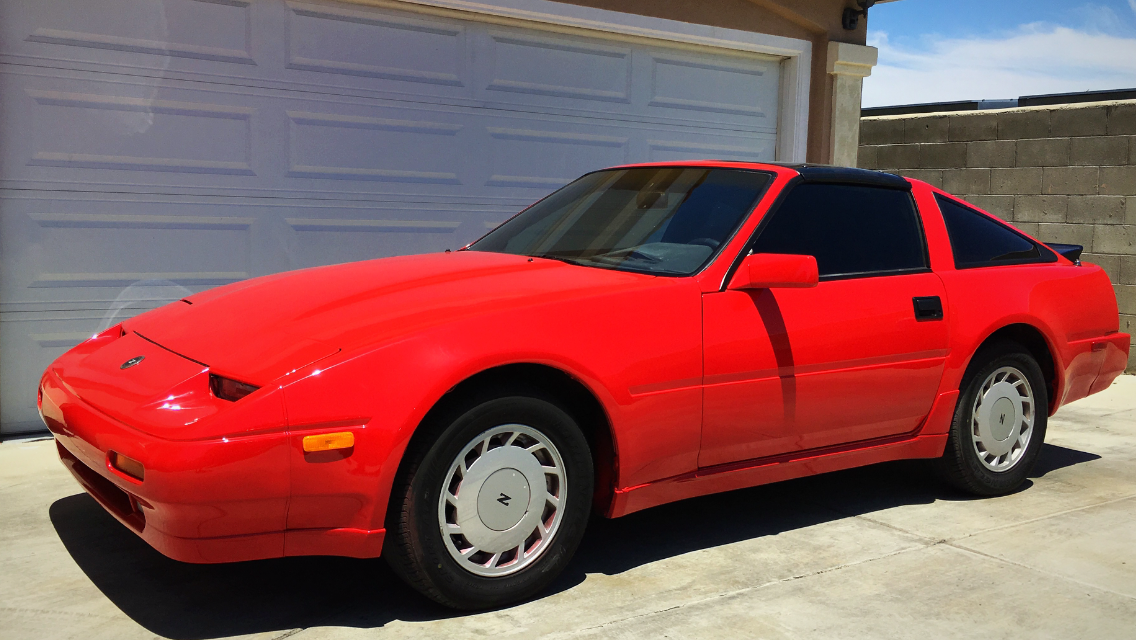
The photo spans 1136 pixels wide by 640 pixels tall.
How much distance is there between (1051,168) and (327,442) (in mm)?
8674

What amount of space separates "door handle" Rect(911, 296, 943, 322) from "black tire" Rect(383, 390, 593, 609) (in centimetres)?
176

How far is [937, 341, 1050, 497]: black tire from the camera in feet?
14.9

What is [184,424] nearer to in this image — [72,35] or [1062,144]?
[72,35]

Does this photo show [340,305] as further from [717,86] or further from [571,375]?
[717,86]

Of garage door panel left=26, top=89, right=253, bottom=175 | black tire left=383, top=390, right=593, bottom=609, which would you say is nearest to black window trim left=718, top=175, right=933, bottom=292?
black tire left=383, top=390, right=593, bottom=609

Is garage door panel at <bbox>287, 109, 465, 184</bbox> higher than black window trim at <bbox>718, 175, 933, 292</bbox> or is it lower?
higher

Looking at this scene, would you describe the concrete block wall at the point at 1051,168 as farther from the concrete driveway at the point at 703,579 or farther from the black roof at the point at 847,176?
the black roof at the point at 847,176

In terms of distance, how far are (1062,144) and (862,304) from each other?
6.51 metres

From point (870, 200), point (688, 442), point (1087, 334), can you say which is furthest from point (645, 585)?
point (1087, 334)

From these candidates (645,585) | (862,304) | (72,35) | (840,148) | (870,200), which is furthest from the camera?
(840,148)

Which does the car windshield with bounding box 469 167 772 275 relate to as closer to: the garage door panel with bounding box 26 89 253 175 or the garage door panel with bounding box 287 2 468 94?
the garage door panel with bounding box 26 89 253 175

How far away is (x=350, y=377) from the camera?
290cm

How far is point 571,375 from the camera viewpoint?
10.8 feet

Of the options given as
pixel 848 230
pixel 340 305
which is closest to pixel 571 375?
pixel 340 305
